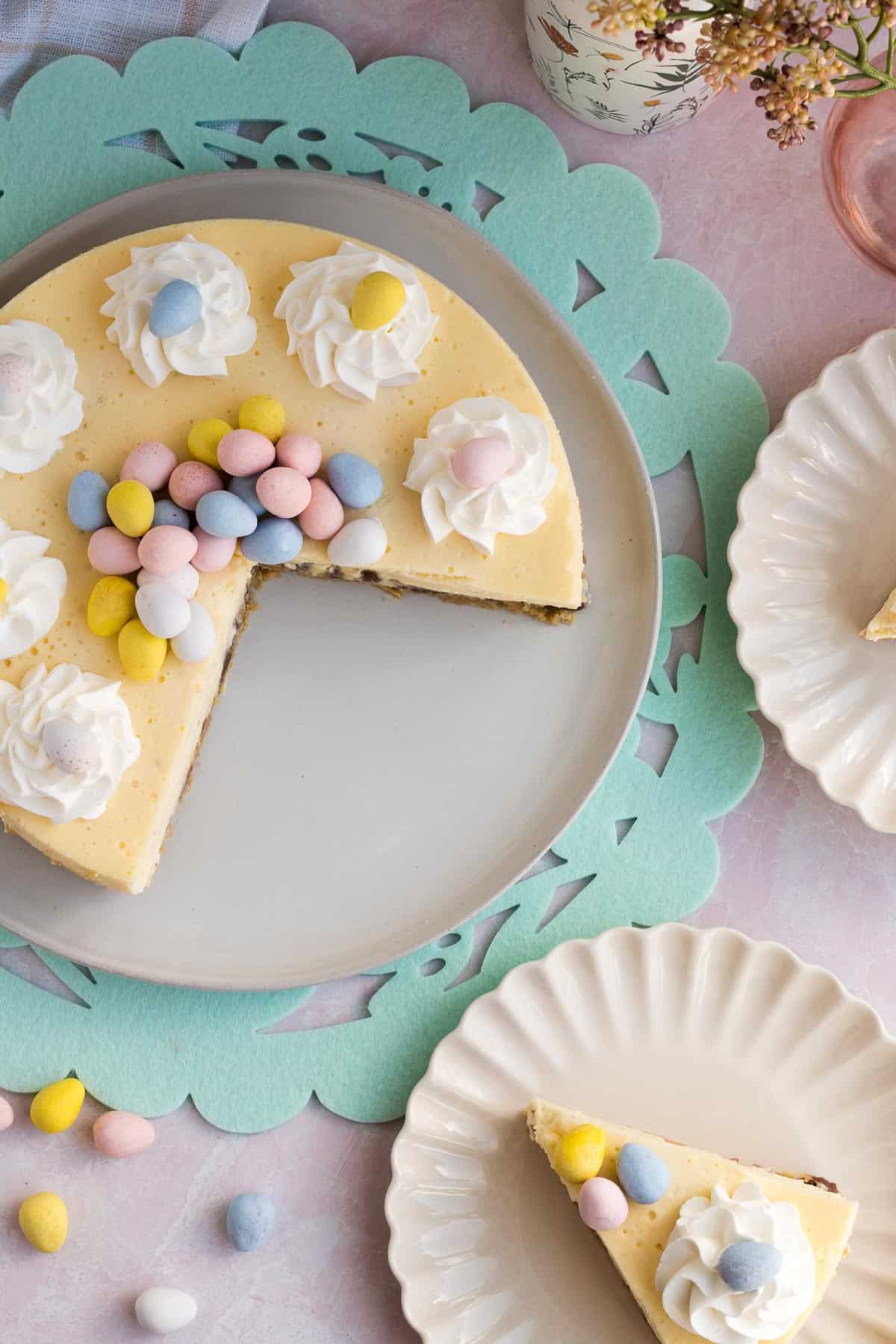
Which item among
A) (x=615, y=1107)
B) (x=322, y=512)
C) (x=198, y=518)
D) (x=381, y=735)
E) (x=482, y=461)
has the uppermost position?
(x=482, y=461)

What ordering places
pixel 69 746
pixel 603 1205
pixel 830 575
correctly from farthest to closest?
1. pixel 830 575
2. pixel 603 1205
3. pixel 69 746

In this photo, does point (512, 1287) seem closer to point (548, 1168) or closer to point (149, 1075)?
point (548, 1168)

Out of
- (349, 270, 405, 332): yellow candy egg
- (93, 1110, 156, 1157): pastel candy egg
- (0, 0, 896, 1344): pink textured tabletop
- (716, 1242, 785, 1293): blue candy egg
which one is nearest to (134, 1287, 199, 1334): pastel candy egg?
(0, 0, 896, 1344): pink textured tabletop

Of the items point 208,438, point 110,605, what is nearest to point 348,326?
point 208,438

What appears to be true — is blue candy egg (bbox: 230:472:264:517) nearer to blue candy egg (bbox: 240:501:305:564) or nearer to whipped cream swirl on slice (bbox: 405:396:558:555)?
blue candy egg (bbox: 240:501:305:564)

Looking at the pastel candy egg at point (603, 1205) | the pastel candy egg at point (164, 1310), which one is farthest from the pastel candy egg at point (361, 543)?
the pastel candy egg at point (164, 1310)

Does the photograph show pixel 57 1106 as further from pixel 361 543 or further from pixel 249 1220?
pixel 361 543
